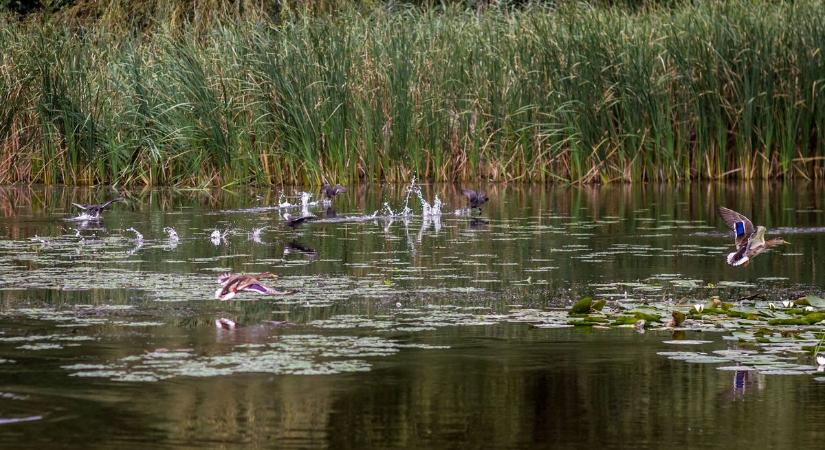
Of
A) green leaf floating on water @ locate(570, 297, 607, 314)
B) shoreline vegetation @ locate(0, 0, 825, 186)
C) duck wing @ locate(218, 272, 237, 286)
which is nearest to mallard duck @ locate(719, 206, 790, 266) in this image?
green leaf floating on water @ locate(570, 297, 607, 314)

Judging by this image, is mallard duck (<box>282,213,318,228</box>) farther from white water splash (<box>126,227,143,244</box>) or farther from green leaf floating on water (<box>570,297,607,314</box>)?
green leaf floating on water (<box>570,297,607,314</box>)

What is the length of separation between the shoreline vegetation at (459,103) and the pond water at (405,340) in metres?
5.10

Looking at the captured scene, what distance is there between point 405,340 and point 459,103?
11.5 meters

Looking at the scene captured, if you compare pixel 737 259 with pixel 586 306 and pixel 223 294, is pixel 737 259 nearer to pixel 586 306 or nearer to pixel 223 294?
pixel 586 306

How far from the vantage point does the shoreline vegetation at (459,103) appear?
1762 centimetres

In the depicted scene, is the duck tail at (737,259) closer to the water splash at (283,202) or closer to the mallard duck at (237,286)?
the mallard duck at (237,286)

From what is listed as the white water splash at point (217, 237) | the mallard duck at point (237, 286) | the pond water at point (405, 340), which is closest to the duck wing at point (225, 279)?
the mallard duck at point (237, 286)

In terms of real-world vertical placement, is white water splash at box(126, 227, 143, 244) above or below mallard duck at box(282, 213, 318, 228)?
below

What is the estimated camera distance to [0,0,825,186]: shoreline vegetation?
17.6 meters

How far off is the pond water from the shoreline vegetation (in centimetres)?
510

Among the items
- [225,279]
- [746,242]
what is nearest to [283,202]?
[225,279]

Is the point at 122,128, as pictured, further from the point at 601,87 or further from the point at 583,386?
the point at 583,386

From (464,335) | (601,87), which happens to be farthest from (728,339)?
(601,87)

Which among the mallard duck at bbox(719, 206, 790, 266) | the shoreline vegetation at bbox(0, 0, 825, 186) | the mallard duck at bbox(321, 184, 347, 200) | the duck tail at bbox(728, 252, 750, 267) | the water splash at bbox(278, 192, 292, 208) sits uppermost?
the shoreline vegetation at bbox(0, 0, 825, 186)
